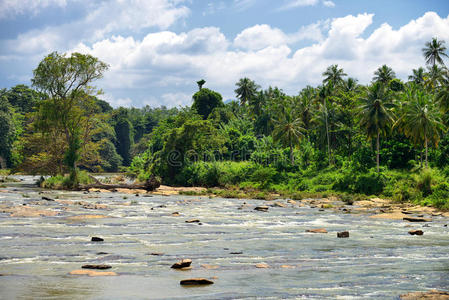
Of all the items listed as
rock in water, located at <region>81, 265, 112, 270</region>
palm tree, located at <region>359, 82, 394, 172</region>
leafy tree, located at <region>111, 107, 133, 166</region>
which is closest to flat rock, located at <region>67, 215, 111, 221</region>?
rock in water, located at <region>81, 265, 112, 270</region>

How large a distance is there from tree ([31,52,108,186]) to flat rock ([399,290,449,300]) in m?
44.0

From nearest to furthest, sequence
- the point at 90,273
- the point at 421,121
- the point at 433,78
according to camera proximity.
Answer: the point at 90,273 → the point at 421,121 → the point at 433,78

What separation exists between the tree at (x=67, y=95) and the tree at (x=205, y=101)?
113 feet

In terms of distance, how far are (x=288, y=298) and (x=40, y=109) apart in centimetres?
4835

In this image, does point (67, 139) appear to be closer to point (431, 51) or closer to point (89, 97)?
point (89, 97)

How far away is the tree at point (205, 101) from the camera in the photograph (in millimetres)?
86812

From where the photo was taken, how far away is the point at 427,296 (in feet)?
30.5

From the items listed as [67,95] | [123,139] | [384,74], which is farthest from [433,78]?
[123,139]

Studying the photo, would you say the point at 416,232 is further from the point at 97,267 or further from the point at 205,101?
the point at 205,101

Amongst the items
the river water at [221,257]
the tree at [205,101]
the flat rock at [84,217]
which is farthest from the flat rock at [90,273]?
the tree at [205,101]

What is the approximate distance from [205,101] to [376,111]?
44.5 meters

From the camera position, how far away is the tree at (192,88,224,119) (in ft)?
285

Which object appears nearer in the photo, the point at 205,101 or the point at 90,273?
the point at 90,273

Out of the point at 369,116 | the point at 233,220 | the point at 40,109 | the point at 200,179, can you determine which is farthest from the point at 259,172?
the point at 233,220
